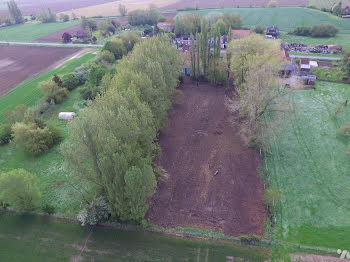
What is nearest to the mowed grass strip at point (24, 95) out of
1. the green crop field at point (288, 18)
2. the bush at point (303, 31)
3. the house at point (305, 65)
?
the house at point (305, 65)

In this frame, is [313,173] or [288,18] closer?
[313,173]

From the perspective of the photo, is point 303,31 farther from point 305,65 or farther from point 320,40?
point 305,65

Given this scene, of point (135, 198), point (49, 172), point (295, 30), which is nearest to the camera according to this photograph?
point (135, 198)

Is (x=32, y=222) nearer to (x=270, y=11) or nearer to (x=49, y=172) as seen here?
(x=49, y=172)

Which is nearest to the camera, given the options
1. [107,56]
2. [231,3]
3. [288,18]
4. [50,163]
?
[50,163]

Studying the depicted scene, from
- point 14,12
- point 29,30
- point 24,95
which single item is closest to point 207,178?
point 24,95

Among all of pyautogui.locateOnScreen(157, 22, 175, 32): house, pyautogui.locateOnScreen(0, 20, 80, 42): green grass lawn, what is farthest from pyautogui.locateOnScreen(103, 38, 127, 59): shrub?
pyautogui.locateOnScreen(0, 20, 80, 42): green grass lawn

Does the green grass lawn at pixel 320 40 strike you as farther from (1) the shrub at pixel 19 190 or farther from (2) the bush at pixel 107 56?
(1) the shrub at pixel 19 190

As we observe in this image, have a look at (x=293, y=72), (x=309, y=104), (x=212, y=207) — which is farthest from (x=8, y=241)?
(x=293, y=72)
